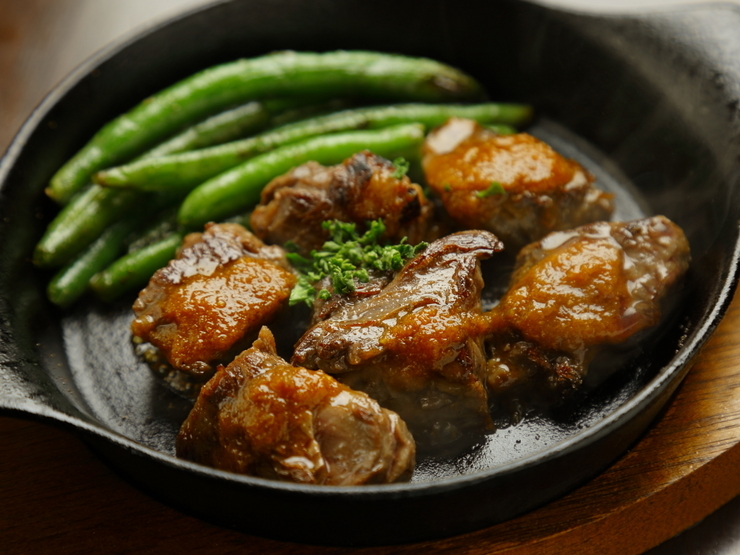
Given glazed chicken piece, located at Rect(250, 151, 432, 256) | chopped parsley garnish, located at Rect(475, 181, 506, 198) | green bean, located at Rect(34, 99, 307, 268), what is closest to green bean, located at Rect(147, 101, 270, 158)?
green bean, located at Rect(34, 99, 307, 268)

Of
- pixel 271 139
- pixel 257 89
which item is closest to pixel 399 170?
pixel 271 139

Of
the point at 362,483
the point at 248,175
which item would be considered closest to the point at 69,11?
the point at 248,175

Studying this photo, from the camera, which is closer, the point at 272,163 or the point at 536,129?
the point at 272,163

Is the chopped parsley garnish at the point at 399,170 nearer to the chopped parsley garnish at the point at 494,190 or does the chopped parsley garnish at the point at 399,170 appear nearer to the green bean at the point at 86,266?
the chopped parsley garnish at the point at 494,190

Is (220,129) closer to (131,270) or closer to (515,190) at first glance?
(131,270)

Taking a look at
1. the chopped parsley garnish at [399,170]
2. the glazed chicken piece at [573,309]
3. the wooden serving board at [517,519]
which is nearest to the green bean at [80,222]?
the wooden serving board at [517,519]
